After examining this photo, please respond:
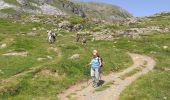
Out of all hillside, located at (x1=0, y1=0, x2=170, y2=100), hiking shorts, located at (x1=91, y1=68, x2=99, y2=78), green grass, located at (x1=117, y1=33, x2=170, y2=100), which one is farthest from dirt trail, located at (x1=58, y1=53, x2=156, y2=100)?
hiking shorts, located at (x1=91, y1=68, x2=99, y2=78)

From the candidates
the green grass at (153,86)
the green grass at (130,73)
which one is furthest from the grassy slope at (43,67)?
the green grass at (153,86)

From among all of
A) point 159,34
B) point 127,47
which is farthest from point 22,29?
point 127,47

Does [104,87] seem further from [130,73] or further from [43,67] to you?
[130,73]

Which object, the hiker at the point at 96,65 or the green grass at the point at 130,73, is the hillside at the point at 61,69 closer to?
the green grass at the point at 130,73

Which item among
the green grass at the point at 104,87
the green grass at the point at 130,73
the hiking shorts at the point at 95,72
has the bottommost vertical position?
the green grass at the point at 130,73

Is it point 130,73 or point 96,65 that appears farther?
point 130,73

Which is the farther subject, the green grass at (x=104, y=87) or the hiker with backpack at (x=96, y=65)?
the hiker with backpack at (x=96, y=65)

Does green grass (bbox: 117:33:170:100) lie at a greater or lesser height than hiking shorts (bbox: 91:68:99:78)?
lesser

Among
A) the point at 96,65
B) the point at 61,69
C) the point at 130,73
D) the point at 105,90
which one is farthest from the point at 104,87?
the point at 130,73

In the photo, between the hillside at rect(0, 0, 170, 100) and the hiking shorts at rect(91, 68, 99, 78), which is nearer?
the hillside at rect(0, 0, 170, 100)

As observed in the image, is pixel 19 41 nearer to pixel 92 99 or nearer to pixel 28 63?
pixel 28 63

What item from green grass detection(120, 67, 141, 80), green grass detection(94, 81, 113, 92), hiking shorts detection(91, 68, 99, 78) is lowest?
green grass detection(120, 67, 141, 80)

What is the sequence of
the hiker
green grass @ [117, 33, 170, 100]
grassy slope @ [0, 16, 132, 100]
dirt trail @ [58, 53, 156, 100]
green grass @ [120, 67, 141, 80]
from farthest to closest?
green grass @ [120, 67, 141, 80] < the hiker < grassy slope @ [0, 16, 132, 100] < dirt trail @ [58, 53, 156, 100] < green grass @ [117, 33, 170, 100]

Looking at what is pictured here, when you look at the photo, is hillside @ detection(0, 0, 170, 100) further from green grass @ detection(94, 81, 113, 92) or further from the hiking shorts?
the hiking shorts
